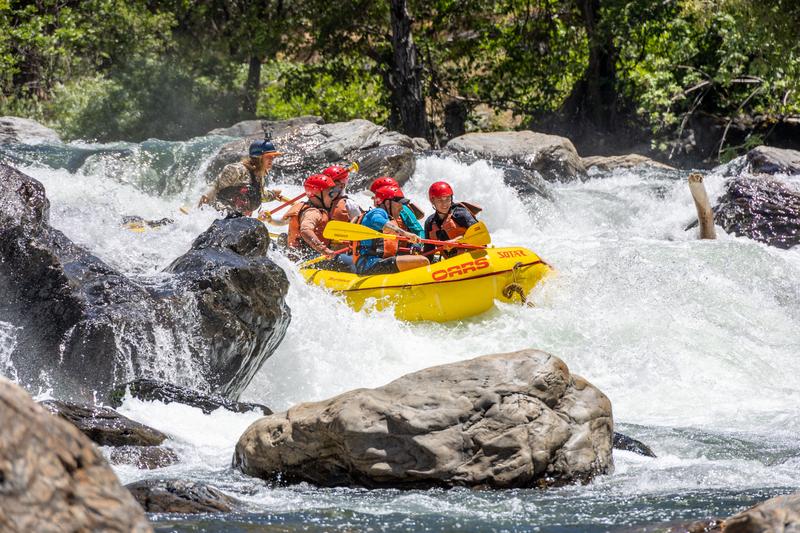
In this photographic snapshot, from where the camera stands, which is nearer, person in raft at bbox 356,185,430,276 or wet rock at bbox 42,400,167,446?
wet rock at bbox 42,400,167,446

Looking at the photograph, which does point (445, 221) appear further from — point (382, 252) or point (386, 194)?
point (382, 252)

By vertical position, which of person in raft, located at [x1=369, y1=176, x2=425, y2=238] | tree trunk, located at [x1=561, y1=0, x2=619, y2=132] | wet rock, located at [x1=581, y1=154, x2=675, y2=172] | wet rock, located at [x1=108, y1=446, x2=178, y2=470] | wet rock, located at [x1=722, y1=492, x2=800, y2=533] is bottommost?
wet rock, located at [x1=108, y1=446, x2=178, y2=470]

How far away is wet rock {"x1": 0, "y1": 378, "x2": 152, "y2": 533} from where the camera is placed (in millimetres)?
2045

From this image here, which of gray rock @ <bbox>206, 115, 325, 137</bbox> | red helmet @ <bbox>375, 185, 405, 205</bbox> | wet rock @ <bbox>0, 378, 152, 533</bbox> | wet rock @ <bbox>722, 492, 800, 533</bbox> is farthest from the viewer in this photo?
gray rock @ <bbox>206, 115, 325, 137</bbox>

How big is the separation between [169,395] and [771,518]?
374 cm

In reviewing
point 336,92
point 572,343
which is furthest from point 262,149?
point 336,92

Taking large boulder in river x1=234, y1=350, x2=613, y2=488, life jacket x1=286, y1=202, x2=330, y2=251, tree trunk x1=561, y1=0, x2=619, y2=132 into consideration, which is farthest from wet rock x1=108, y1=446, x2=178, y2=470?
tree trunk x1=561, y1=0, x2=619, y2=132

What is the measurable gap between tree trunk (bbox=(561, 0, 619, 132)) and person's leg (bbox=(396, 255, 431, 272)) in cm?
1139

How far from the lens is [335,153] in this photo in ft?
47.4

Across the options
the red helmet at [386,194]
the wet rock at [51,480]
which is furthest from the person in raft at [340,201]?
the wet rock at [51,480]

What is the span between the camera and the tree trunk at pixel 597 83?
19266mm

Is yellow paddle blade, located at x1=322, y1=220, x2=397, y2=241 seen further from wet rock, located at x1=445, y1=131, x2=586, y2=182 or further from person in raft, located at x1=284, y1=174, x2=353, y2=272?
wet rock, located at x1=445, y1=131, x2=586, y2=182

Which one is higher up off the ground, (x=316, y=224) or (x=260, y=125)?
(x=260, y=125)

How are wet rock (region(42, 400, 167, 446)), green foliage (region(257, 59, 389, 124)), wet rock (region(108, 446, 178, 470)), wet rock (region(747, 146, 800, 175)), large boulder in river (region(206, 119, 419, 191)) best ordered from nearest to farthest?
wet rock (region(108, 446, 178, 470)) → wet rock (region(42, 400, 167, 446)) → wet rock (region(747, 146, 800, 175)) → large boulder in river (region(206, 119, 419, 191)) → green foliage (region(257, 59, 389, 124))
